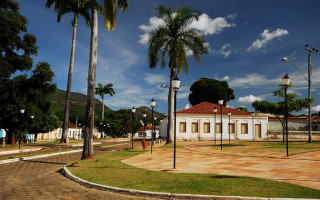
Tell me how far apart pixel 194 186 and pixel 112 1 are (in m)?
10.4

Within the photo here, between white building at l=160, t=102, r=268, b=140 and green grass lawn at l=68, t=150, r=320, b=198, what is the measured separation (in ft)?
92.3

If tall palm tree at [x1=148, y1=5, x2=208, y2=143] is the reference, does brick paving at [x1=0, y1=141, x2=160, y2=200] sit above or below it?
below

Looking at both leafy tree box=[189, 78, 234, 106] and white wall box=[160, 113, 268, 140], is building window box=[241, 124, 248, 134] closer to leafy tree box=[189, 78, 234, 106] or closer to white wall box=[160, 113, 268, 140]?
white wall box=[160, 113, 268, 140]

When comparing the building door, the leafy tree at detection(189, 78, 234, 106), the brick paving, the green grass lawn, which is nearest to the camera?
the green grass lawn

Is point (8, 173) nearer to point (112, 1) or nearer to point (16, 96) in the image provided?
point (112, 1)

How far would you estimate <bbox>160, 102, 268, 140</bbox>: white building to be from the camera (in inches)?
1453

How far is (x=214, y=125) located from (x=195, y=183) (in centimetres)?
3099

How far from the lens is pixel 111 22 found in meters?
13.1

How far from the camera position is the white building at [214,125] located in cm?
3691

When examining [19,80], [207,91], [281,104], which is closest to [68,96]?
[19,80]

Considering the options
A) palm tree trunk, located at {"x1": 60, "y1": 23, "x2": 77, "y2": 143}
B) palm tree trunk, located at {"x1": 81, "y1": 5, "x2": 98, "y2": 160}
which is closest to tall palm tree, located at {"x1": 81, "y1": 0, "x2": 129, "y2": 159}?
palm tree trunk, located at {"x1": 81, "y1": 5, "x2": 98, "y2": 160}

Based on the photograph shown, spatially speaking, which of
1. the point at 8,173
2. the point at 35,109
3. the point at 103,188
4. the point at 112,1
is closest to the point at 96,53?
the point at 112,1

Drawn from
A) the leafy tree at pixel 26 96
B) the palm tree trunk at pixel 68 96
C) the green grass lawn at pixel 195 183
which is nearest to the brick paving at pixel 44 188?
the green grass lawn at pixel 195 183

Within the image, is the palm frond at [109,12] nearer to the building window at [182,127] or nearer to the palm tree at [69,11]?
the palm tree at [69,11]
